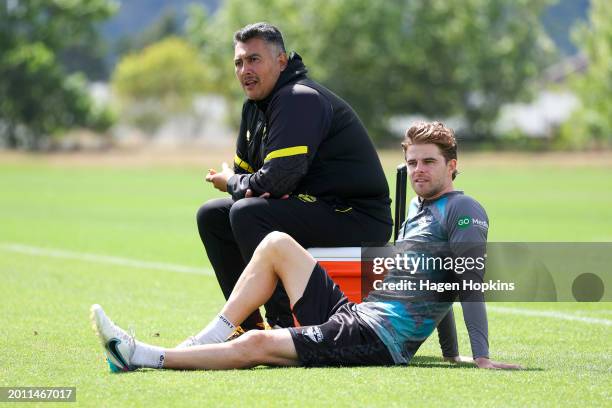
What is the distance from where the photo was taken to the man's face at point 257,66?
685 centimetres

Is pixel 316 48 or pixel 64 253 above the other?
pixel 316 48

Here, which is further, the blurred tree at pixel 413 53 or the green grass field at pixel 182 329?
the blurred tree at pixel 413 53

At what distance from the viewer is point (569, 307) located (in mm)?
9414

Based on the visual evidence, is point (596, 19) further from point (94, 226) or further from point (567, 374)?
point (567, 374)

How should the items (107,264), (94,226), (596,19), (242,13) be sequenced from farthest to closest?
(242,13) → (596,19) → (94,226) → (107,264)

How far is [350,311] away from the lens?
5898 mm

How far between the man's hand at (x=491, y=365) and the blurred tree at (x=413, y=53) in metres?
65.6

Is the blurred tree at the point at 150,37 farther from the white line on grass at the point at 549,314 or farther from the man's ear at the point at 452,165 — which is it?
the man's ear at the point at 452,165

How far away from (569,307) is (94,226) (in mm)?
11129

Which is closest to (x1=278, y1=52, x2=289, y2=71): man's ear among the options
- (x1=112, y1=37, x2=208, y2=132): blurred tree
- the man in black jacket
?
the man in black jacket

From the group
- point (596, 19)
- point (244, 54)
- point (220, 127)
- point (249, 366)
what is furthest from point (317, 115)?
point (220, 127)

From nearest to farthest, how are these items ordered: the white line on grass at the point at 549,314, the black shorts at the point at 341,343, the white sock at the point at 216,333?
the black shorts at the point at 341,343 → the white sock at the point at 216,333 → the white line on grass at the point at 549,314

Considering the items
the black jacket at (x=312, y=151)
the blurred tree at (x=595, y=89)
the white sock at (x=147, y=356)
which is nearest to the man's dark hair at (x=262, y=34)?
the black jacket at (x=312, y=151)

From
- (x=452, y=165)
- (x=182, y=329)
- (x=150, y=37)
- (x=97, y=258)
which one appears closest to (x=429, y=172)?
(x=452, y=165)
